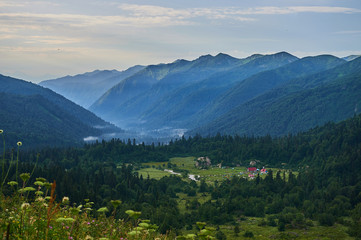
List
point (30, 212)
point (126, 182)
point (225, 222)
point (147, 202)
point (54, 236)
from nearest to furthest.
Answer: point (54, 236) → point (30, 212) → point (225, 222) → point (147, 202) → point (126, 182)

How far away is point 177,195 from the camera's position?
181375 mm

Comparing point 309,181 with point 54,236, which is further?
point 309,181

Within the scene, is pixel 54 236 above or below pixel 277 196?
above

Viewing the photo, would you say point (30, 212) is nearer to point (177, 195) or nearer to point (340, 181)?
point (177, 195)

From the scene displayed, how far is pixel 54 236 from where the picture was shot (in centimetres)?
1593

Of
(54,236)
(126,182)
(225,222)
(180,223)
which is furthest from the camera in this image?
(126,182)

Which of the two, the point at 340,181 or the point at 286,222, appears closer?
the point at 286,222

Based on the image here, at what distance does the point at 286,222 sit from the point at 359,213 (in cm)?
2896

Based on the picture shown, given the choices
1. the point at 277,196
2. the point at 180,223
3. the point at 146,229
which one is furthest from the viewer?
the point at 277,196

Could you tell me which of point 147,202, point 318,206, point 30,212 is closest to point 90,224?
point 30,212

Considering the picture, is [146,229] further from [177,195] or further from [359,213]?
[177,195]

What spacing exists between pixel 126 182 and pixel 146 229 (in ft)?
535

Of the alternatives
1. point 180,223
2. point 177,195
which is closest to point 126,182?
point 177,195

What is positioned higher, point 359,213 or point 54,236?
point 54,236
